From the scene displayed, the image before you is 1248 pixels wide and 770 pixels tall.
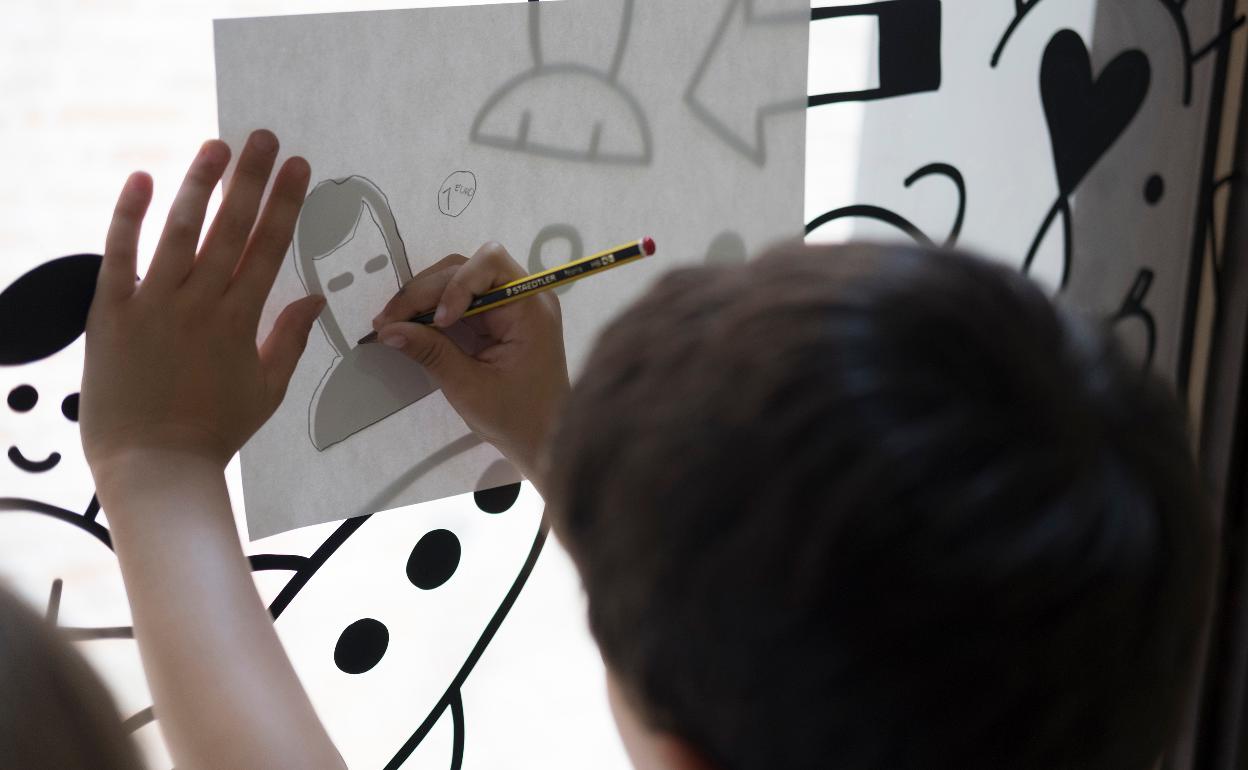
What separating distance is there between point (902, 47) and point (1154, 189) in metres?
0.29

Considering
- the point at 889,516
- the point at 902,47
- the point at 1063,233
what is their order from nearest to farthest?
the point at 889,516, the point at 902,47, the point at 1063,233

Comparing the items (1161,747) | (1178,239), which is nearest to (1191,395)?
(1178,239)

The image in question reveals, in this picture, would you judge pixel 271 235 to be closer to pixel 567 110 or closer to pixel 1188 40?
pixel 567 110

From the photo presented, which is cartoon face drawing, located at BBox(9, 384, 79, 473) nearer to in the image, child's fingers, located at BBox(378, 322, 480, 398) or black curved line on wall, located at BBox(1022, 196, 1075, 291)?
child's fingers, located at BBox(378, 322, 480, 398)

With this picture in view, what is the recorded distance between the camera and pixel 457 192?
51cm

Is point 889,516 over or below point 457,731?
over

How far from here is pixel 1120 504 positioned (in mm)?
281

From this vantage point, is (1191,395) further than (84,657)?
Yes

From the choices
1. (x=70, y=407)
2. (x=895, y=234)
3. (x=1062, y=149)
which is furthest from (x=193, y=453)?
(x=1062, y=149)

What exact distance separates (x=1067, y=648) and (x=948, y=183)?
45 cm

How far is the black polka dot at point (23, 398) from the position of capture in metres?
0.42

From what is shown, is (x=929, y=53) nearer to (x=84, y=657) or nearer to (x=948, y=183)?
(x=948, y=183)

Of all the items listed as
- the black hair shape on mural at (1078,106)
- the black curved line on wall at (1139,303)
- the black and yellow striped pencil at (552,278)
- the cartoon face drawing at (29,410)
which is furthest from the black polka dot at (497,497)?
the black curved line on wall at (1139,303)

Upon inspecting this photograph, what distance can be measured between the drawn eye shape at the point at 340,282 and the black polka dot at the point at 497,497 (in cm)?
14
